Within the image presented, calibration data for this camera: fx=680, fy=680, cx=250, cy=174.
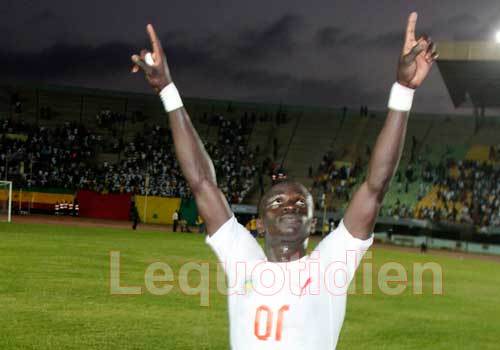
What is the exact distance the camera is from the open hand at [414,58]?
2.99m

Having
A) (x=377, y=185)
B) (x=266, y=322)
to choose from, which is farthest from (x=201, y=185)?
(x=377, y=185)

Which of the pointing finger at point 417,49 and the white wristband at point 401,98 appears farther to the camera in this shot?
Answer: the white wristband at point 401,98

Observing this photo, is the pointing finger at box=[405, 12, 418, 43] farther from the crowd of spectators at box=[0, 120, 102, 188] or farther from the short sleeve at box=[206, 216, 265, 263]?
the crowd of spectators at box=[0, 120, 102, 188]

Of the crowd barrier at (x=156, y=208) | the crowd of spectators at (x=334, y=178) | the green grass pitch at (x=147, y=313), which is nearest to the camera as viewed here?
the green grass pitch at (x=147, y=313)

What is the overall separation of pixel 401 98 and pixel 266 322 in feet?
4.01

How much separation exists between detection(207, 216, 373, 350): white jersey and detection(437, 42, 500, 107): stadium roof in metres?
37.6

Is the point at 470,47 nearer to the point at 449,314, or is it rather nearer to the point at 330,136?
the point at 330,136

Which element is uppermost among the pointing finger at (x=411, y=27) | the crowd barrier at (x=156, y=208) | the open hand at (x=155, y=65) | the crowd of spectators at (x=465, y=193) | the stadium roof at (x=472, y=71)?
the stadium roof at (x=472, y=71)

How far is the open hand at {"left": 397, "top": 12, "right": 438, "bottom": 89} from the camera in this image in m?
2.99

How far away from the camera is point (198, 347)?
929 centimetres

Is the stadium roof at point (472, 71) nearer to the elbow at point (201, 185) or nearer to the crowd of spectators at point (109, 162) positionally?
the crowd of spectators at point (109, 162)

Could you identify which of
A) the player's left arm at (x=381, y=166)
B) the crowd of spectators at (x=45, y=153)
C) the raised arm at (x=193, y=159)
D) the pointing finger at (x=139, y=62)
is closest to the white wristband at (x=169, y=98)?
the raised arm at (x=193, y=159)

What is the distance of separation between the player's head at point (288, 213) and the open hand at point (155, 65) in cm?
79

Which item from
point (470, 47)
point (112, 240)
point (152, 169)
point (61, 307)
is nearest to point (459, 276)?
point (112, 240)
